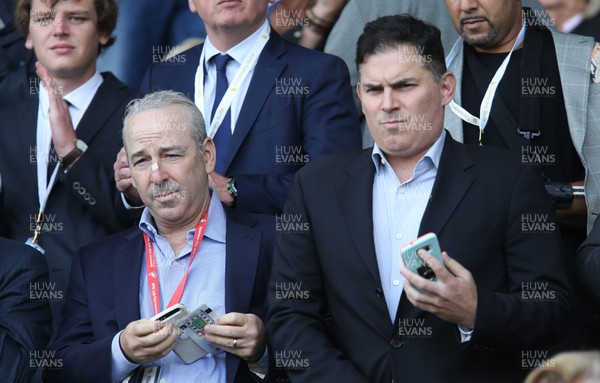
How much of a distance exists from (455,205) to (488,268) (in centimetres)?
29

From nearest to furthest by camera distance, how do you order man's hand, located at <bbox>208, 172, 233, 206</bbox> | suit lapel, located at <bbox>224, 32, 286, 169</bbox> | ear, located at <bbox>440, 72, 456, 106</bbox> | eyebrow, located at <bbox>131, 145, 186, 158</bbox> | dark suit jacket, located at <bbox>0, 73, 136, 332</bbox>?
ear, located at <bbox>440, 72, 456, 106</bbox> → eyebrow, located at <bbox>131, 145, 186, 158</bbox> → man's hand, located at <bbox>208, 172, 233, 206</bbox> → suit lapel, located at <bbox>224, 32, 286, 169</bbox> → dark suit jacket, located at <bbox>0, 73, 136, 332</bbox>

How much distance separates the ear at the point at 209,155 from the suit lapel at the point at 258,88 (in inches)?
10.0

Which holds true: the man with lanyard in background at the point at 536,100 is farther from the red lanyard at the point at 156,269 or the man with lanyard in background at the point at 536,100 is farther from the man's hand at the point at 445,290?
the red lanyard at the point at 156,269

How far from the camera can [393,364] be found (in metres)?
4.88

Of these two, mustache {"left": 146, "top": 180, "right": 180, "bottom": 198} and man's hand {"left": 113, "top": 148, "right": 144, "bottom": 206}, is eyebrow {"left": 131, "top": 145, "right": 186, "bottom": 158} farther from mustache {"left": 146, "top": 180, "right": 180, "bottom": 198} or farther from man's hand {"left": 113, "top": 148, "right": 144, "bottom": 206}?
man's hand {"left": 113, "top": 148, "right": 144, "bottom": 206}

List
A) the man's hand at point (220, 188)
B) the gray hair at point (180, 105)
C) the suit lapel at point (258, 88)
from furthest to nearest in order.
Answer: the suit lapel at point (258, 88), the man's hand at point (220, 188), the gray hair at point (180, 105)

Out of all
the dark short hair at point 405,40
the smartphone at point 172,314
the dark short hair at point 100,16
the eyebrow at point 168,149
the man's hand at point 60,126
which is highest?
the dark short hair at point 100,16

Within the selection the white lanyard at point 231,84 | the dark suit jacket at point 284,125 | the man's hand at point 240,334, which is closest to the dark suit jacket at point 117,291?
the man's hand at point 240,334

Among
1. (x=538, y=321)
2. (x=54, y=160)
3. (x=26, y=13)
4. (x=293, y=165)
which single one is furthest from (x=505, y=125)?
(x=26, y=13)

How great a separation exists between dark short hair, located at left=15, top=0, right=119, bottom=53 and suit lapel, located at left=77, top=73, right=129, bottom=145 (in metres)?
0.37

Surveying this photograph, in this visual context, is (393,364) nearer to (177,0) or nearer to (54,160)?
(54,160)

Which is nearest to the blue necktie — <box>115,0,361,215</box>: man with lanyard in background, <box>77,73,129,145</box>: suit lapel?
<box>115,0,361,215</box>: man with lanyard in background

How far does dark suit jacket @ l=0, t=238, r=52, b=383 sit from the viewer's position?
18.1ft

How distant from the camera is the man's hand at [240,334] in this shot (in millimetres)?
5238
